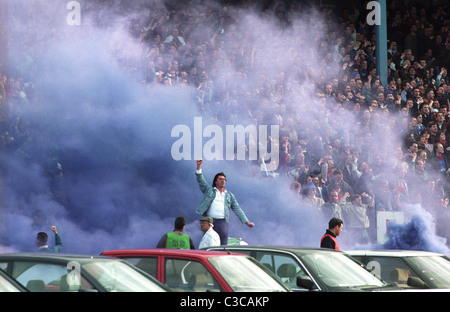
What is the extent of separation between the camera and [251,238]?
15125 mm

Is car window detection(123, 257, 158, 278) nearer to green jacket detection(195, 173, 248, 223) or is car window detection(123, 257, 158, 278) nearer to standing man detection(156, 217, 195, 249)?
standing man detection(156, 217, 195, 249)

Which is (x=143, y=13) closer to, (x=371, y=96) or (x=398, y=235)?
(x=371, y=96)

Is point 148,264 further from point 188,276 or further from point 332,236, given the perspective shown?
point 332,236

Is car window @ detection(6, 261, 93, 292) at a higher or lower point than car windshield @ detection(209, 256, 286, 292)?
lower

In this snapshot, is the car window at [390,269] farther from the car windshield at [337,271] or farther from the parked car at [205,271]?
the parked car at [205,271]

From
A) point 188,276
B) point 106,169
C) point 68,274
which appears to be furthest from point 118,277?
point 106,169

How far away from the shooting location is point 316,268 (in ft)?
26.9

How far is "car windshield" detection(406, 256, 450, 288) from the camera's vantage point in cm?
920

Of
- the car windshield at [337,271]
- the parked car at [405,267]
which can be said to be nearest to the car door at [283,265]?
the car windshield at [337,271]

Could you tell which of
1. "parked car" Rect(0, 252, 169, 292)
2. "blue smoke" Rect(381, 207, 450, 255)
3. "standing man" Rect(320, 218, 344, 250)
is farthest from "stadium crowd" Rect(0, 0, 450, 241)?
"parked car" Rect(0, 252, 169, 292)

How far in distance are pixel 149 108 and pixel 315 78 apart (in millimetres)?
4786

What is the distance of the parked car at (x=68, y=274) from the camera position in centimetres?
628

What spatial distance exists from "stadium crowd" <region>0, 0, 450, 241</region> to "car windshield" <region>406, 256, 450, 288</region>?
5938 mm
